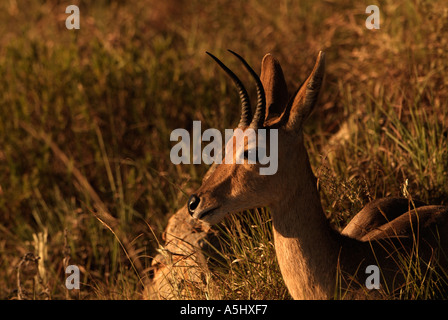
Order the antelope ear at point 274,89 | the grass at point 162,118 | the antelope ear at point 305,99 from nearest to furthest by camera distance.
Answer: the antelope ear at point 305,99
the antelope ear at point 274,89
the grass at point 162,118

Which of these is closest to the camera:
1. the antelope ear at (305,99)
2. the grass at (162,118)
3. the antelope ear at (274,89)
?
the antelope ear at (305,99)

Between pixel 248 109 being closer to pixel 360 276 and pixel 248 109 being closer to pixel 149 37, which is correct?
pixel 360 276

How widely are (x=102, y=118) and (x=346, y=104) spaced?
2.08m

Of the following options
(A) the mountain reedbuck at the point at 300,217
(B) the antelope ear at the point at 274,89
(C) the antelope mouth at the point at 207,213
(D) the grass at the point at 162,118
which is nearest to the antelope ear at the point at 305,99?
(A) the mountain reedbuck at the point at 300,217

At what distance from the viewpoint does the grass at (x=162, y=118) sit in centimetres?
444

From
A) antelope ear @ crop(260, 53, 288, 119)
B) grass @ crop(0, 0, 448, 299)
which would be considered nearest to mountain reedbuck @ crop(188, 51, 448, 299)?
antelope ear @ crop(260, 53, 288, 119)

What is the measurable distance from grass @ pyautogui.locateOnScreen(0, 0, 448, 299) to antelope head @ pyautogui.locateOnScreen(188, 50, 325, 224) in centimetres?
69

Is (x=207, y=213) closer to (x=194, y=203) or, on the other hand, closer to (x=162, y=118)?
(x=194, y=203)

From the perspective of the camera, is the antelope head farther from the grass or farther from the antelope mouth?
the grass

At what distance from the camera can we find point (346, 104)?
5.35m

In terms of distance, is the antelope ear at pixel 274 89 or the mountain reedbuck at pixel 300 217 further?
the antelope ear at pixel 274 89

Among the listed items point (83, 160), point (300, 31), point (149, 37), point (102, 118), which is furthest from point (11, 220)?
point (300, 31)

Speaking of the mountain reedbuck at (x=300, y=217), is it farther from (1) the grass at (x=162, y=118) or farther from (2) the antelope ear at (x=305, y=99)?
(1) the grass at (x=162, y=118)

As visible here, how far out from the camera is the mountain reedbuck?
2.94m
